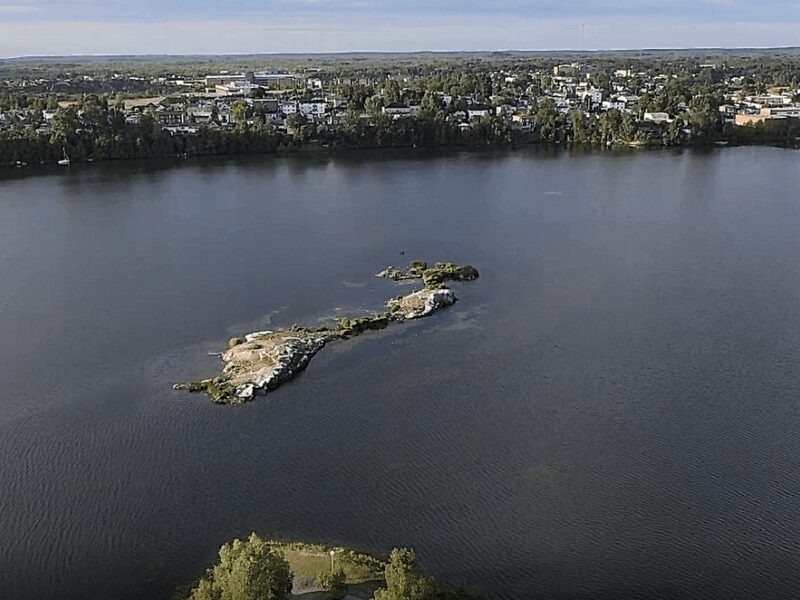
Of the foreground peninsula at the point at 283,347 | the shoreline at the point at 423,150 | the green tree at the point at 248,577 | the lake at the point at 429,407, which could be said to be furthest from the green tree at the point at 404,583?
the shoreline at the point at 423,150

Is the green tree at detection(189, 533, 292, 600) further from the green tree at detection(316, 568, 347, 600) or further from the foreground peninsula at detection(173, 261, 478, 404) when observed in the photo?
the foreground peninsula at detection(173, 261, 478, 404)

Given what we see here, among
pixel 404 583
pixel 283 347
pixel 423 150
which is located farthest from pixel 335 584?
pixel 423 150

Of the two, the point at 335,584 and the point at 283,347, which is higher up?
the point at 283,347

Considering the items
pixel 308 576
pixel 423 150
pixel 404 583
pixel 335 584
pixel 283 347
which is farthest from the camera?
pixel 423 150

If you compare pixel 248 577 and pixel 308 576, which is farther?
pixel 308 576

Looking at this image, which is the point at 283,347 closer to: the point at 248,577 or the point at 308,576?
the point at 308,576

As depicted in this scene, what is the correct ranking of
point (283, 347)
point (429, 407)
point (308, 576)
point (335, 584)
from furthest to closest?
point (283, 347) < point (429, 407) < point (308, 576) < point (335, 584)

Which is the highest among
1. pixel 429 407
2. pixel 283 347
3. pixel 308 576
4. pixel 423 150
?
pixel 423 150
